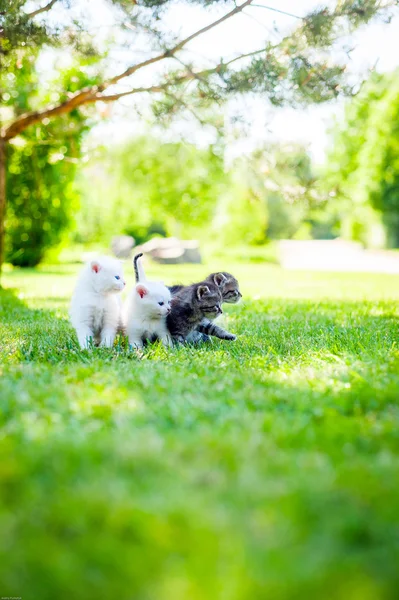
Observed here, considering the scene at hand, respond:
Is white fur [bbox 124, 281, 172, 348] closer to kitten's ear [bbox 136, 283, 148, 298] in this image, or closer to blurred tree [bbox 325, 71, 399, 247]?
kitten's ear [bbox 136, 283, 148, 298]

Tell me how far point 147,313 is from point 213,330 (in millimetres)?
548

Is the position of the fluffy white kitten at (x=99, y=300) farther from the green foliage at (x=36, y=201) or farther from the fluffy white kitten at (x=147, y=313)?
the green foliage at (x=36, y=201)

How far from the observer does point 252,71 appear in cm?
584

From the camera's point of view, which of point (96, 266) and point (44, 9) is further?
point (44, 9)

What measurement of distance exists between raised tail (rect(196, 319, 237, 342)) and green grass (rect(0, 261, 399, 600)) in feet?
2.73

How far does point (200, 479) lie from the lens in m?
1.79

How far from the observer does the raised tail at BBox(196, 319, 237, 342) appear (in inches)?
171

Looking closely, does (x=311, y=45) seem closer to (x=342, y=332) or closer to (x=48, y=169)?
(x=342, y=332)

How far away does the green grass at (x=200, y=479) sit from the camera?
1.35 meters

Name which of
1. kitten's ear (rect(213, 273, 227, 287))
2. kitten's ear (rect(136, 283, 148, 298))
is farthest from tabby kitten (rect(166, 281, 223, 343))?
kitten's ear (rect(136, 283, 148, 298))

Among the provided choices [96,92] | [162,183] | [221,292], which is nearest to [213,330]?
[221,292]

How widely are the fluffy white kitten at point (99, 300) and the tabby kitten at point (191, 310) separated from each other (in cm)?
43

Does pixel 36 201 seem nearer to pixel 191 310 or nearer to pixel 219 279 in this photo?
pixel 219 279

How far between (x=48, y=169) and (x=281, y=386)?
44.3 feet
